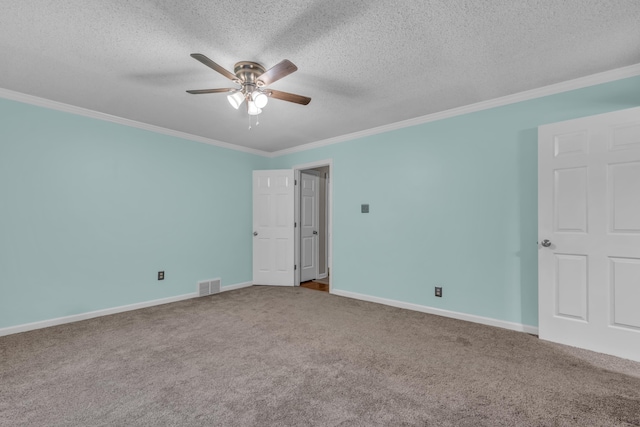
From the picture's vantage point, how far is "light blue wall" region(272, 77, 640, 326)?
9.91 ft

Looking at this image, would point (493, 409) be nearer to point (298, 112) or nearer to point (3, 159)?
point (298, 112)

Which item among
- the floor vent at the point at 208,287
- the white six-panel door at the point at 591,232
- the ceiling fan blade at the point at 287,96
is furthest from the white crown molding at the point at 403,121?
the floor vent at the point at 208,287

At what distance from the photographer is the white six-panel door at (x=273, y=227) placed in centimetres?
524

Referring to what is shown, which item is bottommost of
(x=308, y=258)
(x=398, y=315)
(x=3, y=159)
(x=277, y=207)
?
(x=398, y=315)

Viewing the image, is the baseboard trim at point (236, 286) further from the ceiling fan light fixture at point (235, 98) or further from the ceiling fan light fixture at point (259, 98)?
the ceiling fan light fixture at point (259, 98)

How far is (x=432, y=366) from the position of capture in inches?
92.0

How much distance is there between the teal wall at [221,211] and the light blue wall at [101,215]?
0.04 feet

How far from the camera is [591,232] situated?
2.61 metres

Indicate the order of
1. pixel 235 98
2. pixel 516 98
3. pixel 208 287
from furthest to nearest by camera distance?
pixel 208 287, pixel 516 98, pixel 235 98

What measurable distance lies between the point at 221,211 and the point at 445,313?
3.63 m

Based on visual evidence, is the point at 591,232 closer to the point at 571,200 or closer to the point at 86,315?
the point at 571,200

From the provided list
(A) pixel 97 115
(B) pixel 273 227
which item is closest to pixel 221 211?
(B) pixel 273 227

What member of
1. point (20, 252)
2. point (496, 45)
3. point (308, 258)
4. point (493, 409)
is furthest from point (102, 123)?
point (493, 409)

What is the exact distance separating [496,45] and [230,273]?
14.9 ft
